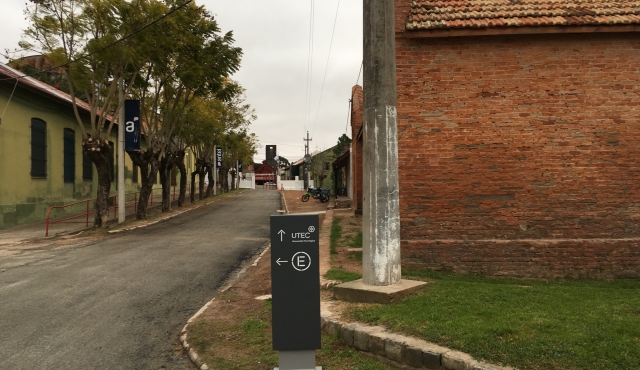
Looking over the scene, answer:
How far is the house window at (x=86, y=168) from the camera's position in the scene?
24.9 meters

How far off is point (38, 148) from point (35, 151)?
26 cm

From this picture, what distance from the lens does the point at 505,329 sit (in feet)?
15.8

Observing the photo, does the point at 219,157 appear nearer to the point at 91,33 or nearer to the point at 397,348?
the point at 91,33

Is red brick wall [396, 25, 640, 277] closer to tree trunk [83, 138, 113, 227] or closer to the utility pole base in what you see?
the utility pole base

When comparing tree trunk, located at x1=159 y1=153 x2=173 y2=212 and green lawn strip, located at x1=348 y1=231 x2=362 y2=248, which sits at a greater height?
tree trunk, located at x1=159 y1=153 x2=173 y2=212

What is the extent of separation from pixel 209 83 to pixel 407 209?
527 inches

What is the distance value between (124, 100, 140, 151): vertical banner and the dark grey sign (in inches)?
621

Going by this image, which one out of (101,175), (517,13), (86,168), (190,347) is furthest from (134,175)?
(190,347)

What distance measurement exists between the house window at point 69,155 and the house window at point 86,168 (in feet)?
3.22

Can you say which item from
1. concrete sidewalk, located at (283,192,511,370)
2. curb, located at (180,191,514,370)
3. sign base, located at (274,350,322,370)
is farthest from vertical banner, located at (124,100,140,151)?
sign base, located at (274,350,322,370)

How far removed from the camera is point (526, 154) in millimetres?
9258

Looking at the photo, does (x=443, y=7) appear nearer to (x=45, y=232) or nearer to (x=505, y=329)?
(x=505, y=329)

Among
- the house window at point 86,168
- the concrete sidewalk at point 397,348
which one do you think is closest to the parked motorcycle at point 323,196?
the house window at point 86,168

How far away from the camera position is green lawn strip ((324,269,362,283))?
26.5 feet
